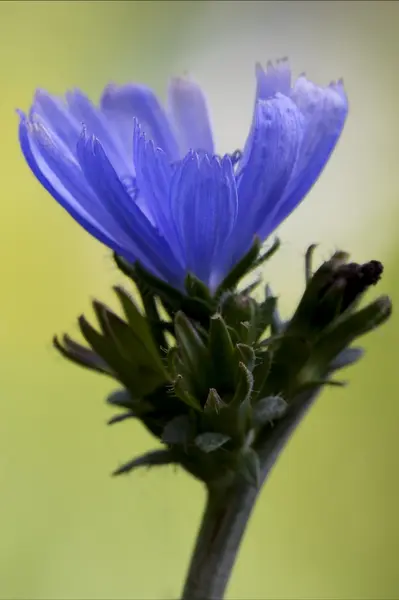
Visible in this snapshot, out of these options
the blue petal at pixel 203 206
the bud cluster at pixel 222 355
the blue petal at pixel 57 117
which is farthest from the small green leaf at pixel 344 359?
the blue petal at pixel 57 117

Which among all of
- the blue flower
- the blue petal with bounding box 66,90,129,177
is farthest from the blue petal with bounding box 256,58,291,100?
the blue petal with bounding box 66,90,129,177

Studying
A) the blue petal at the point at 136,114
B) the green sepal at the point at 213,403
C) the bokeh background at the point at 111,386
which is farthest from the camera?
the bokeh background at the point at 111,386

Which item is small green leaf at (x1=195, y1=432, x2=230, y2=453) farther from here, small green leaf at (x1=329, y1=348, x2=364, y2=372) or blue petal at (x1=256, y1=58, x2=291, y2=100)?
blue petal at (x1=256, y1=58, x2=291, y2=100)

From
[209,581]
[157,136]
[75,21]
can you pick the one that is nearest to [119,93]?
[157,136]

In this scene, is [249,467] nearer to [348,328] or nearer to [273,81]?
[348,328]

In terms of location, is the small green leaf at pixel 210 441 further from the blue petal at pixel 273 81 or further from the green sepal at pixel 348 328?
the blue petal at pixel 273 81

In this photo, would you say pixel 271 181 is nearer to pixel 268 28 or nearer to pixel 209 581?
pixel 209 581
